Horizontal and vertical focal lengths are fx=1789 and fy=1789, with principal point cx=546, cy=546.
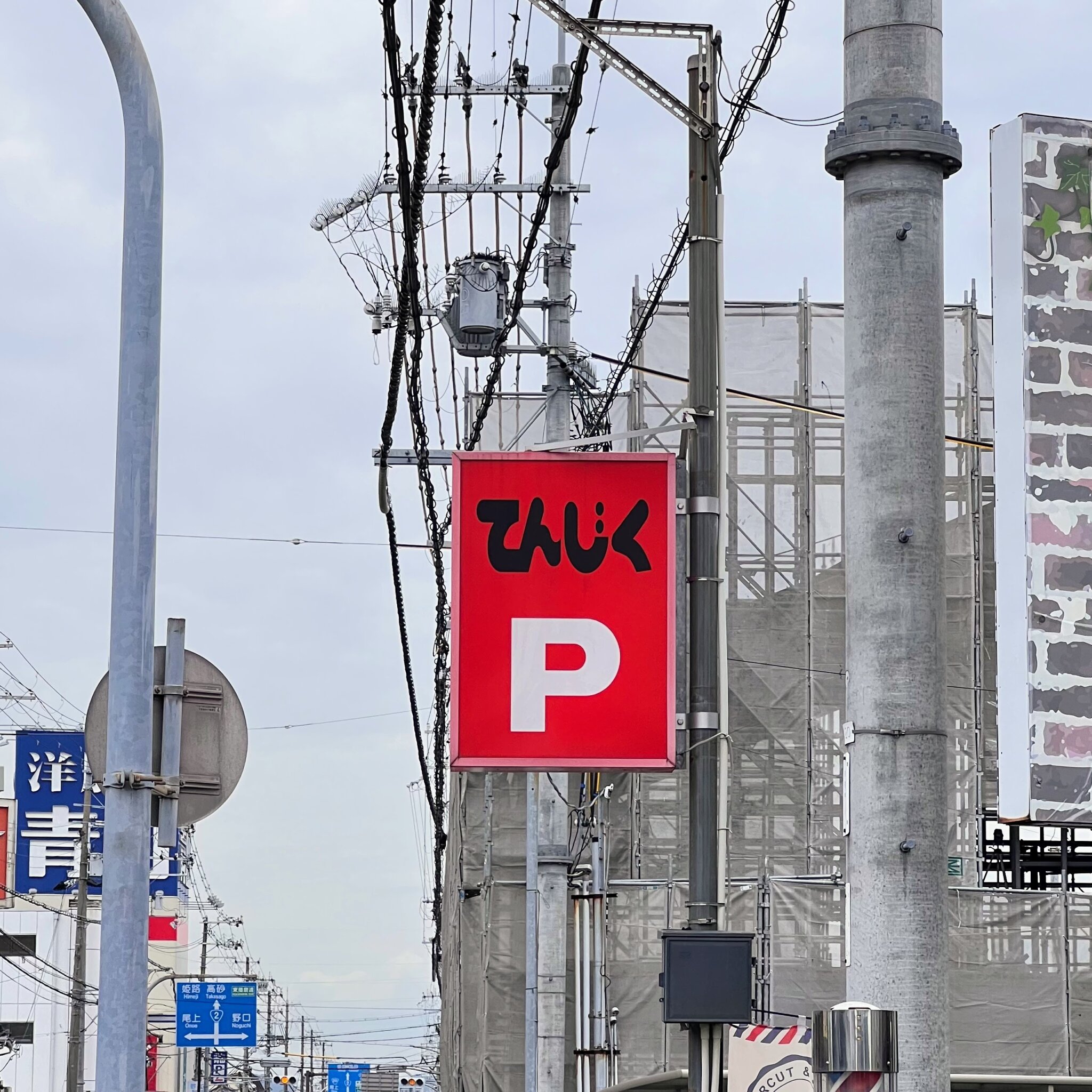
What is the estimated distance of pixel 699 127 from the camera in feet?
29.8

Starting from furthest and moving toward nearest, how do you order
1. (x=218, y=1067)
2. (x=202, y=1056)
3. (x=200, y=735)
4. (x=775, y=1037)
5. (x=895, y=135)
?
(x=218, y=1067)
(x=202, y=1056)
(x=775, y=1037)
(x=200, y=735)
(x=895, y=135)

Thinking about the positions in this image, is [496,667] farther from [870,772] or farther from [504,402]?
[504,402]

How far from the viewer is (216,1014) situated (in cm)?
4438

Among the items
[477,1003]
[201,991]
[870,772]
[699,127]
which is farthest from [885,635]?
[201,991]

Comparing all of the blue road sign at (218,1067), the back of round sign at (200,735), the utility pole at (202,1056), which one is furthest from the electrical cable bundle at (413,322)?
the blue road sign at (218,1067)

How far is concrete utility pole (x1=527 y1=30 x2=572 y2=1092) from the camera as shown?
2014 centimetres

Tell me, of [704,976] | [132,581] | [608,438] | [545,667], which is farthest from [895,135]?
[704,976]

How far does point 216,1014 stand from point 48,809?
1086 cm

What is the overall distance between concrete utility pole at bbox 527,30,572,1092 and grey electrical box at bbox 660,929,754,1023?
458 inches

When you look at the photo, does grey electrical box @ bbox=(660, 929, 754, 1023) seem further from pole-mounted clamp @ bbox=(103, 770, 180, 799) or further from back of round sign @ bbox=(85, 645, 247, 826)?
pole-mounted clamp @ bbox=(103, 770, 180, 799)

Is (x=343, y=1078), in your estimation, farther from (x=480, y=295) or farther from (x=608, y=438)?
(x=608, y=438)

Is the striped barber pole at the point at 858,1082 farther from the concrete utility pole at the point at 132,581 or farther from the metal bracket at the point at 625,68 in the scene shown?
the metal bracket at the point at 625,68

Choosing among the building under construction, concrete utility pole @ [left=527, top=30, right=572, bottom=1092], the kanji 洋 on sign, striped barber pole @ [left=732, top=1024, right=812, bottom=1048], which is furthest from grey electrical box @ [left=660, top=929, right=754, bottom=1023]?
the kanji 洋 on sign

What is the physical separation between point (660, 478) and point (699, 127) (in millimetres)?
1985
